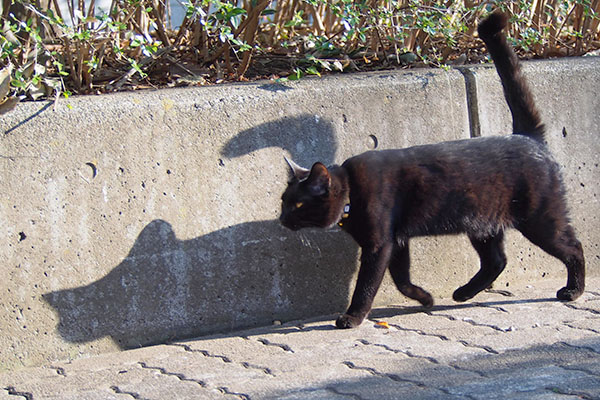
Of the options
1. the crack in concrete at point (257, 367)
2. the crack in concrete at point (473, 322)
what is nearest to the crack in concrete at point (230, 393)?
the crack in concrete at point (257, 367)

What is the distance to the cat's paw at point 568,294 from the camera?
397 centimetres

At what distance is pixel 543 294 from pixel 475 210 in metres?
0.72

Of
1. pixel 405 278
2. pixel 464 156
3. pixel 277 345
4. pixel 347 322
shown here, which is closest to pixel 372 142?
pixel 464 156

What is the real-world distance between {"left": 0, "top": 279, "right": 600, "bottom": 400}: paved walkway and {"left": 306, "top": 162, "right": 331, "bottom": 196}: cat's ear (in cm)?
69

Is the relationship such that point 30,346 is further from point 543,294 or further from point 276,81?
point 543,294

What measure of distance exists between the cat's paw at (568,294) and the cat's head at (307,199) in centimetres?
128

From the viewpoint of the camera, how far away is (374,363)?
125 inches

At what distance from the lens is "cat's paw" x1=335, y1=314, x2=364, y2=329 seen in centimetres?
371

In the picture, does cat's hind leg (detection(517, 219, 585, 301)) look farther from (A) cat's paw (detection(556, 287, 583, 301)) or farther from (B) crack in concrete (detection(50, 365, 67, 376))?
(B) crack in concrete (detection(50, 365, 67, 376))

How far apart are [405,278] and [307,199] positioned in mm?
738

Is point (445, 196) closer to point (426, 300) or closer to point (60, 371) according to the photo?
point (426, 300)

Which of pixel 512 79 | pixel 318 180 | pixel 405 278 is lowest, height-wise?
pixel 405 278

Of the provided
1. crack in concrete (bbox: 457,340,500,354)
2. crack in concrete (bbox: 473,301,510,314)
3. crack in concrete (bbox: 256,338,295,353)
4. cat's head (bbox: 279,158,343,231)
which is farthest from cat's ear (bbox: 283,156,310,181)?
crack in concrete (bbox: 473,301,510,314)

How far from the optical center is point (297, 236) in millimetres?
3912
